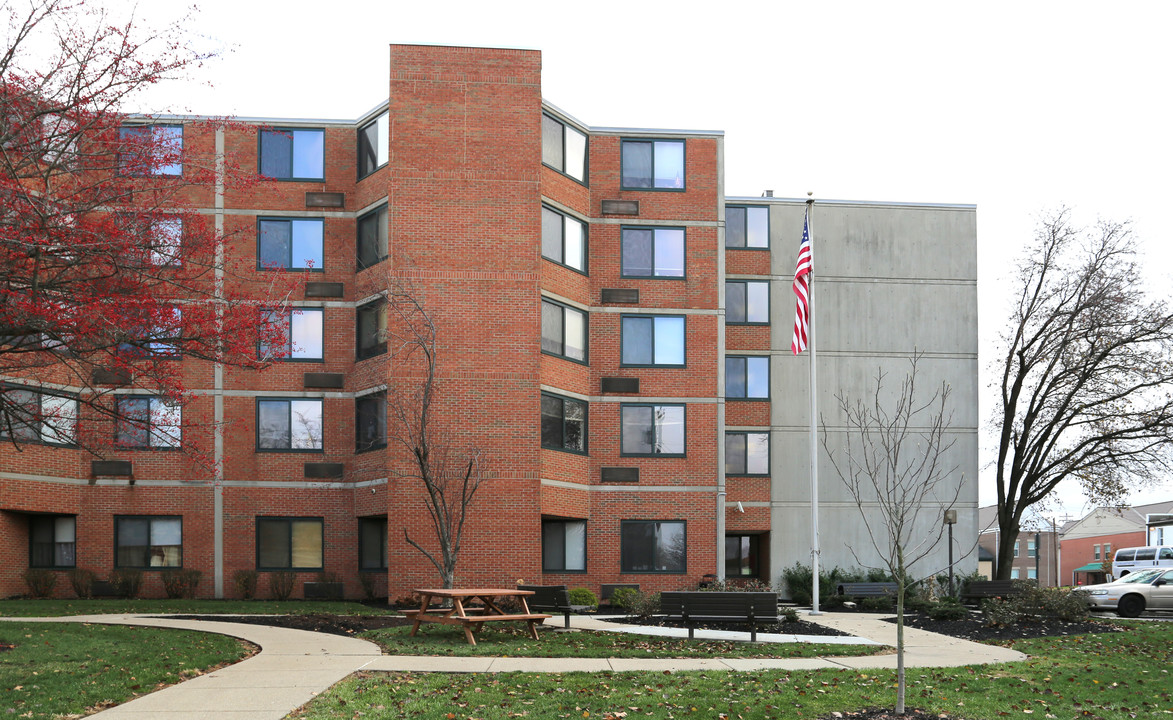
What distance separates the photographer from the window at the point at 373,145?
29219mm

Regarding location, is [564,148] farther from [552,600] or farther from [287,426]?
[552,600]

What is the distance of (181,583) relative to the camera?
28.4 m

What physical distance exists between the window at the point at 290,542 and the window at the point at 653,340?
9.71 m

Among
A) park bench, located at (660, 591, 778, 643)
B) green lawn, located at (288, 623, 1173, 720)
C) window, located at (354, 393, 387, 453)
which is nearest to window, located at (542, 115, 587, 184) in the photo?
window, located at (354, 393, 387, 453)

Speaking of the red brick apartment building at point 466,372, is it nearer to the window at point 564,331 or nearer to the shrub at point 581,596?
the window at point 564,331

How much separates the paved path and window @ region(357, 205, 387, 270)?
11.3 metres

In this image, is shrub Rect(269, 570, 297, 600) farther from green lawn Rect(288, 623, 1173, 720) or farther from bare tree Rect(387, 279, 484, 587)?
green lawn Rect(288, 623, 1173, 720)

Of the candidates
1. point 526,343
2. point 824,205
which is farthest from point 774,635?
point 824,205

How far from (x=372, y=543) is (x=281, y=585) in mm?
2568

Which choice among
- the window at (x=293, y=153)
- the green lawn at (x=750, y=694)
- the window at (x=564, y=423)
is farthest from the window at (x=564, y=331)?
the green lawn at (x=750, y=694)

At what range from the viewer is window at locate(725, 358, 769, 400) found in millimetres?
34906

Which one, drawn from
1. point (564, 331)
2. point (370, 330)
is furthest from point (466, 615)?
point (370, 330)

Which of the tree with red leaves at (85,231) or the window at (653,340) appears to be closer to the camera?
the tree with red leaves at (85,231)

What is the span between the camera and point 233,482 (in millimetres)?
29453
